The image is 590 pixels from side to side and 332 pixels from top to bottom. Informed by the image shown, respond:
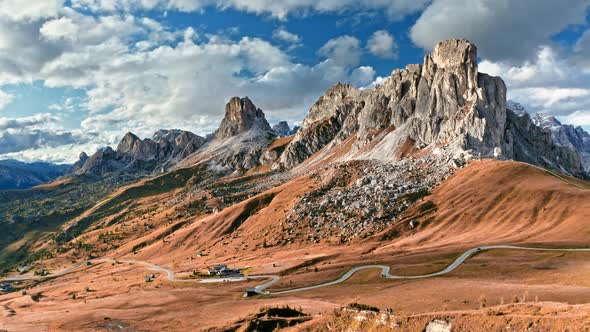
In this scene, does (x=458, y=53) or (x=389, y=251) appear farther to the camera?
(x=458, y=53)

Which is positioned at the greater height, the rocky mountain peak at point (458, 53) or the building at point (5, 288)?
the rocky mountain peak at point (458, 53)

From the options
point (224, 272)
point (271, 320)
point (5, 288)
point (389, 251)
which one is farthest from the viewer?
point (5, 288)

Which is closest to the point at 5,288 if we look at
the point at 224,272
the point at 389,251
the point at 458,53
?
the point at 224,272

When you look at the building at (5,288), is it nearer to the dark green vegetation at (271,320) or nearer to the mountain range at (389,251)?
the mountain range at (389,251)

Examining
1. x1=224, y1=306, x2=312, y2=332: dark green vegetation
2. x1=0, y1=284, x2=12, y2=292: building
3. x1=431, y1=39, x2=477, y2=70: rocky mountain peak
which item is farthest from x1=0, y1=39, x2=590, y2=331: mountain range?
x1=0, y1=284, x2=12, y2=292: building

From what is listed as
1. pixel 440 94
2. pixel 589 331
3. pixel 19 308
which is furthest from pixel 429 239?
pixel 19 308

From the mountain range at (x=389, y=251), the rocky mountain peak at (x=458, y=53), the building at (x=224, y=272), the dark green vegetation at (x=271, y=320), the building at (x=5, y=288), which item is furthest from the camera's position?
the rocky mountain peak at (x=458, y=53)

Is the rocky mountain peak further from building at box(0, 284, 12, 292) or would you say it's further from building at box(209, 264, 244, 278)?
building at box(0, 284, 12, 292)

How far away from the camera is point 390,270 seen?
8325 centimetres

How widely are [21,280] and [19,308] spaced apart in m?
82.1

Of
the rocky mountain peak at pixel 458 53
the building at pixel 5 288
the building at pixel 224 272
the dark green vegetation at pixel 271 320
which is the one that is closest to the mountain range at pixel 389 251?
the dark green vegetation at pixel 271 320

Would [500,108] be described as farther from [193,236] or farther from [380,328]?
[380,328]

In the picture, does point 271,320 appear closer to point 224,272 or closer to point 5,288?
point 224,272

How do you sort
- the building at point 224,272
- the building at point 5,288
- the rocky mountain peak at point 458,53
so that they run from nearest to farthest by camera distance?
1. the building at point 224,272
2. the building at point 5,288
3. the rocky mountain peak at point 458,53
